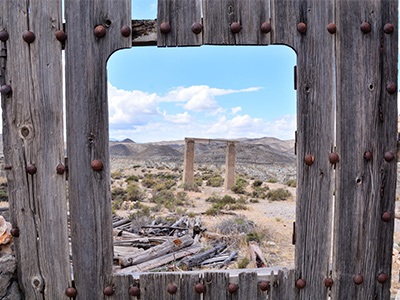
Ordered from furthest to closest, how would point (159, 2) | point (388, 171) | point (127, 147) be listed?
point (127, 147)
point (388, 171)
point (159, 2)

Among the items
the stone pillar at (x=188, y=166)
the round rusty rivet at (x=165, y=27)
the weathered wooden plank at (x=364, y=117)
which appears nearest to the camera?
the round rusty rivet at (x=165, y=27)

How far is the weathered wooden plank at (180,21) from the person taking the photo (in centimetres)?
169

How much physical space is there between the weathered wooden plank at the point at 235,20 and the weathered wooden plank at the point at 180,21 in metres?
0.06

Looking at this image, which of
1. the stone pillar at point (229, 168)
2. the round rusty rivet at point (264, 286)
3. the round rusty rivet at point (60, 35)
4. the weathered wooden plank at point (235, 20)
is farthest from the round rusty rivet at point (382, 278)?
the stone pillar at point (229, 168)

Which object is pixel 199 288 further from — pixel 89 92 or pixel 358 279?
pixel 89 92

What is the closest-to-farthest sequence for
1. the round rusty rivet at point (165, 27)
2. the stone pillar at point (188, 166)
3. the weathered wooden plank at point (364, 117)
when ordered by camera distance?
the round rusty rivet at point (165, 27) → the weathered wooden plank at point (364, 117) → the stone pillar at point (188, 166)

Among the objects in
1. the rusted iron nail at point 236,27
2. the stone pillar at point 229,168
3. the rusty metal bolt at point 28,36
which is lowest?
the stone pillar at point 229,168

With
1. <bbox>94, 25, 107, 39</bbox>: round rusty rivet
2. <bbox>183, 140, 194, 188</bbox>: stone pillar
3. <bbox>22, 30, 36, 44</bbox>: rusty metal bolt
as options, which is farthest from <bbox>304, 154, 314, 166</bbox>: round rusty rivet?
<bbox>183, 140, 194, 188</bbox>: stone pillar

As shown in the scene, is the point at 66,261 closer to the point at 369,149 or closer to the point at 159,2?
the point at 159,2

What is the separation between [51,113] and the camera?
170 cm

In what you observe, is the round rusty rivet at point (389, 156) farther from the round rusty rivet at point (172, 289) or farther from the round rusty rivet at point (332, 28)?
the round rusty rivet at point (172, 289)

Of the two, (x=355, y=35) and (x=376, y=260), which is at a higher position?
(x=355, y=35)

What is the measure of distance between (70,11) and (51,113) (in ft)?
2.06

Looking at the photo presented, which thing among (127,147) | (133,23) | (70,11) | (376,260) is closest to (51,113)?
(70,11)
